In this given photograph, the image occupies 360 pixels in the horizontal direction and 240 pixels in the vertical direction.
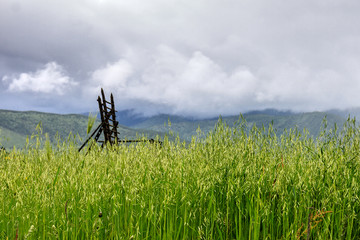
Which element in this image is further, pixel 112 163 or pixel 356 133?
pixel 112 163

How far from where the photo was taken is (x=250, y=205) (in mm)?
2486

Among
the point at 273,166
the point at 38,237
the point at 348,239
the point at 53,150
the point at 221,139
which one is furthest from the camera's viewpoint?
the point at 53,150

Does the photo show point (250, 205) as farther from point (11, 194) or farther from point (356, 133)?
point (11, 194)

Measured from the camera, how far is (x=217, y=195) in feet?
9.23

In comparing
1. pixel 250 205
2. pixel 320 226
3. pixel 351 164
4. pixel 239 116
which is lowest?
pixel 320 226

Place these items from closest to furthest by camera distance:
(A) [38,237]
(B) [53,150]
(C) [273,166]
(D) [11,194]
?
(A) [38,237]
(C) [273,166]
(D) [11,194]
(B) [53,150]

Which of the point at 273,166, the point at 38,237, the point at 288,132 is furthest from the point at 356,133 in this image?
the point at 38,237

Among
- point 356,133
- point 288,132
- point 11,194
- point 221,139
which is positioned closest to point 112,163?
point 11,194

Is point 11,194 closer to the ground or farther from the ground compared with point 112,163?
closer to the ground

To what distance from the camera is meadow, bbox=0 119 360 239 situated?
7.86ft

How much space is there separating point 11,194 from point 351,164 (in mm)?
3786

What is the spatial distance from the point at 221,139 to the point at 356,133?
153cm

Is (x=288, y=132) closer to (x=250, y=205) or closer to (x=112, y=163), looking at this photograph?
(x=250, y=205)

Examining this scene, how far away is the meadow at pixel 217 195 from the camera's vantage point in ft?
7.86
